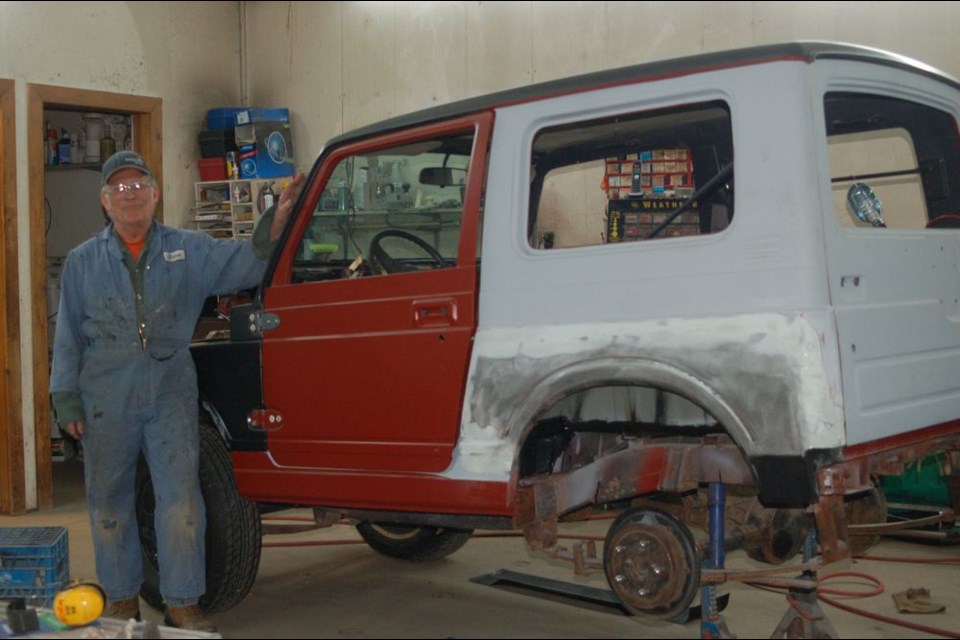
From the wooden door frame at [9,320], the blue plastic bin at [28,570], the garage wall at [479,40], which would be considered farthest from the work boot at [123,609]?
the garage wall at [479,40]

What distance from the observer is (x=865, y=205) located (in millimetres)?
3793

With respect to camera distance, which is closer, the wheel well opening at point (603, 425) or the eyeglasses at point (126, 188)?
the wheel well opening at point (603, 425)

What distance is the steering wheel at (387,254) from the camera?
12.3 ft

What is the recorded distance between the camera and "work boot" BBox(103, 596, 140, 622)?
12.9 ft

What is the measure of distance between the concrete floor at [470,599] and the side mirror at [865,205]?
1.33 meters

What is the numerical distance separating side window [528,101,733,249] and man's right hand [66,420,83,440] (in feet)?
5.87

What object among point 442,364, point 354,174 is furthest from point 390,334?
point 354,174

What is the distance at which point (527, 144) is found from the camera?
3395mm

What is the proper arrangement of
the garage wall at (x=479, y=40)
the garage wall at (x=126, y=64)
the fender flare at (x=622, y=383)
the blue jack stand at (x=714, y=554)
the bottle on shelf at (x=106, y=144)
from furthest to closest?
the bottle on shelf at (x=106, y=144) < the garage wall at (x=126, y=64) < the garage wall at (x=479, y=40) < the blue jack stand at (x=714, y=554) < the fender flare at (x=622, y=383)

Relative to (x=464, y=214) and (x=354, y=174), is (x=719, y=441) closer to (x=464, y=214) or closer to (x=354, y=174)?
(x=464, y=214)

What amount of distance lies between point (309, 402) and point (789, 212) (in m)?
1.81

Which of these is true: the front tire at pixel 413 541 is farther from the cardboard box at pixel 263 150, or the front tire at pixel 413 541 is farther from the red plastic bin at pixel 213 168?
the red plastic bin at pixel 213 168

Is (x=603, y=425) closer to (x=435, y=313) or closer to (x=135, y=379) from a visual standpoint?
(x=435, y=313)

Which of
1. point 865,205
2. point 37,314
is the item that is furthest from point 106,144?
point 865,205
